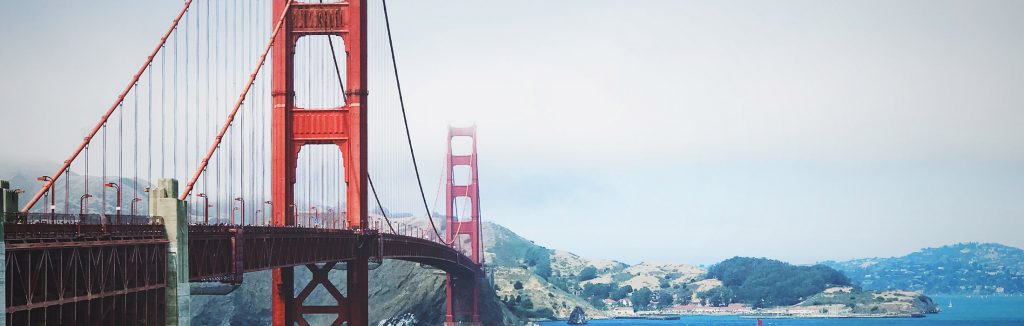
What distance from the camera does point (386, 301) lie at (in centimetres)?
18162

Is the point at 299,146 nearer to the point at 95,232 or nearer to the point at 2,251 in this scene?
the point at 95,232

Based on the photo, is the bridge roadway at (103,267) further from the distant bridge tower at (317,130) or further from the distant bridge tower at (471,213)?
the distant bridge tower at (471,213)

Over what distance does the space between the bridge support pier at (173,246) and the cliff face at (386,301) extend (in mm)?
131228

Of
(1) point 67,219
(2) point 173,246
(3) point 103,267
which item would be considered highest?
(1) point 67,219

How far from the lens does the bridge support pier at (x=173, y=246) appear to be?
41.0 m

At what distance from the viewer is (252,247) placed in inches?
2106

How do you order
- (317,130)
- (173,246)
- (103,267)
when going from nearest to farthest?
(103,267), (173,246), (317,130)

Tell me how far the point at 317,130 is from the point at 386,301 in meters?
113

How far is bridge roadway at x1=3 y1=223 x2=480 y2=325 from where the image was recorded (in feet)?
105

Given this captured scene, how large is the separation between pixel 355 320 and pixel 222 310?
117964mm

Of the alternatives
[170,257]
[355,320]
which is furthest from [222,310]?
[170,257]

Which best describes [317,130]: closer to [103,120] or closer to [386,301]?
[103,120]

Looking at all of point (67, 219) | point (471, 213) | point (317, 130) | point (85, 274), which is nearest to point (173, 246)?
point (67, 219)

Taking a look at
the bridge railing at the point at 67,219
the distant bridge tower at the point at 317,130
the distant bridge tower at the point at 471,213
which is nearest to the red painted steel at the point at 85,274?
the bridge railing at the point at 67,219
